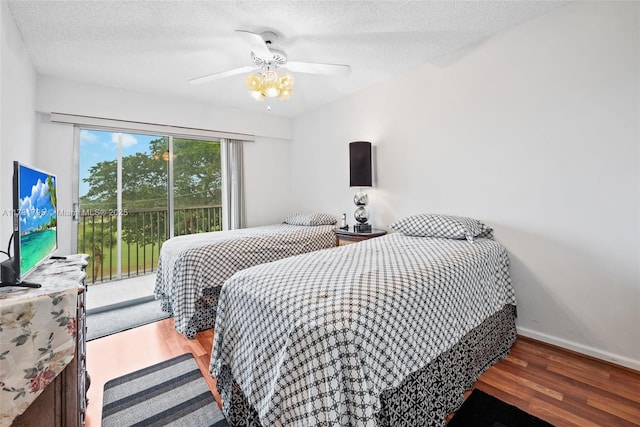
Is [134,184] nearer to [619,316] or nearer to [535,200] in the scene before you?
[535,200]

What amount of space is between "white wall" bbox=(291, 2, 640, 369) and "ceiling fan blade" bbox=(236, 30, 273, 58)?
1.58 metres

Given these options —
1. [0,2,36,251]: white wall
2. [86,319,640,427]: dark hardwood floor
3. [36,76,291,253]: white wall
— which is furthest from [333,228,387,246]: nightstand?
[0,2,36,251]: white wall

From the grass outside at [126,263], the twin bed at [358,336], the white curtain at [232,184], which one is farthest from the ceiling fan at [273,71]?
the grass outside at [126,263]

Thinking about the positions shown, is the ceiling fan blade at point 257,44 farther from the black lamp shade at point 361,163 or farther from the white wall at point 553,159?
the white wall at point 553,159

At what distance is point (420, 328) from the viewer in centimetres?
131

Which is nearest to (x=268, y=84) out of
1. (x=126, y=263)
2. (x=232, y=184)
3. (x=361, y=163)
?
(x=361, y=163)

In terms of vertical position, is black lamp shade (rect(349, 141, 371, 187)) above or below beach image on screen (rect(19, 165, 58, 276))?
above

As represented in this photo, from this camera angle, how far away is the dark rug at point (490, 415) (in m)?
1.41

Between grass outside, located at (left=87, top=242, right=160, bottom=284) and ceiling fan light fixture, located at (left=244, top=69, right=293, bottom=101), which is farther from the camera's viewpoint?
grass outside, located at (left=87, top=242, right=160, bottom=284)

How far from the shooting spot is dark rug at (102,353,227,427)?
1.50 m

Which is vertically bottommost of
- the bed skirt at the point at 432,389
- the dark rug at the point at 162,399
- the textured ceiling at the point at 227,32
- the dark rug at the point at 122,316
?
the dark rug at the point at 162,399

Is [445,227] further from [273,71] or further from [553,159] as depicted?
[273,71]

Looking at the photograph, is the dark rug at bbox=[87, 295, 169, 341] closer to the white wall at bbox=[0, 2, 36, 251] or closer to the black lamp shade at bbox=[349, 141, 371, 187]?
the white wall at bbox=[0, 2, 36, 251]

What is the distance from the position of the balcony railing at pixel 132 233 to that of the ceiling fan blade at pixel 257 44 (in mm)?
2575
